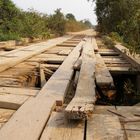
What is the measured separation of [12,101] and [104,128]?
3.78 feet

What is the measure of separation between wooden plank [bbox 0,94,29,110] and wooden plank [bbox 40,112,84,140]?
537mm

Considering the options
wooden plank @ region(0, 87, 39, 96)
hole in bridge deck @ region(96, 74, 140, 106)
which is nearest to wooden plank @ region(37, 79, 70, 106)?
wooden plank @ region(0, 87, 39, 96)

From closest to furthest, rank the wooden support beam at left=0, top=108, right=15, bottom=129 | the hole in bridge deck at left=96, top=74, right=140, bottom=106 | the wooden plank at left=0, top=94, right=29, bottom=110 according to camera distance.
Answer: the wooden support beam at left=0, top=108, right=15, bottom=129 < the wooden plank at left=0, top=94, right=29, bottom=110 < the hole in bridge deck at left=96, top=74, right=140, bottom=106

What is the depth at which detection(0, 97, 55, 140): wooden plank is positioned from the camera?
9.21ft

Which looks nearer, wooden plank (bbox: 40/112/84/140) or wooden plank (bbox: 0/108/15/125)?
wooden plank (bbox: 40/112/84/140)

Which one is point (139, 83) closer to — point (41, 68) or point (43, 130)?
point (41, 68)

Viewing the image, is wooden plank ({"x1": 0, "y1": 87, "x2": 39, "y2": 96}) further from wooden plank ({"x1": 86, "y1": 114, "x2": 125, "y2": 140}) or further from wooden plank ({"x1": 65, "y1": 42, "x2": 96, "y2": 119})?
wooden plank ({"x1": 86, "y1": 114, "x2": 125, "y2": 140})

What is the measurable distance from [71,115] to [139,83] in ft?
11.2

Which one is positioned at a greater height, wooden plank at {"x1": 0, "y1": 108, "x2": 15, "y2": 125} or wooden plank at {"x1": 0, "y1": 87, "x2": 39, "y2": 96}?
wooden plank at {"x1": 0, "y1": 87, "x2": 39, "y2": 96}

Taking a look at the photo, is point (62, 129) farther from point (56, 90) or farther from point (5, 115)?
point (56, 90)

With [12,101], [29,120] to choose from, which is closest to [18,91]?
[12,101]

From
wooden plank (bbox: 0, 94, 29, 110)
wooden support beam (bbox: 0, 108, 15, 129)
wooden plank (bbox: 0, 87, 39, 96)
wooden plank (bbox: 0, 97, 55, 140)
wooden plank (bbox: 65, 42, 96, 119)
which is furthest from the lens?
wooden plank (bbox: 0, 87, 39, 96)

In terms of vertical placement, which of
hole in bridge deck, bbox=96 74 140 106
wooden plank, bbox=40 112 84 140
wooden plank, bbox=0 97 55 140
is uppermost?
wooden plank, bbox=0 97 55 140

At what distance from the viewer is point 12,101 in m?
3.76
